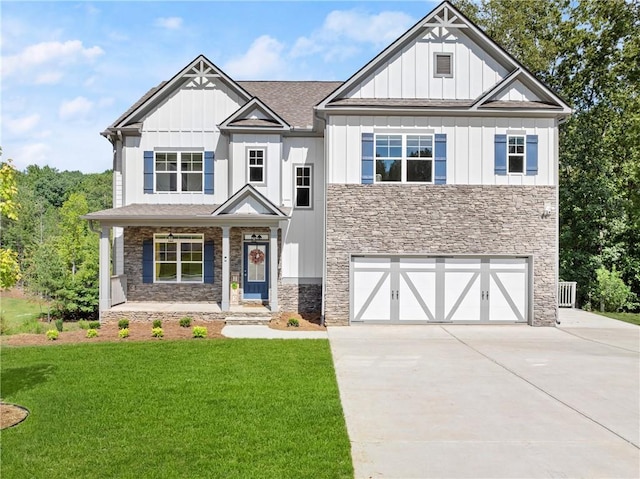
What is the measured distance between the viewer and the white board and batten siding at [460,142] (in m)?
15.9

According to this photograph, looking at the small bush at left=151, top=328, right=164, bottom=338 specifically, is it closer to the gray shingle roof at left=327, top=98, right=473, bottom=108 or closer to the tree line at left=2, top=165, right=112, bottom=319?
the tree line at left=2, top=165, right=112, bottom=319

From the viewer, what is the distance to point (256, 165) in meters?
17.9

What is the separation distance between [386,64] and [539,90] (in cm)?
498

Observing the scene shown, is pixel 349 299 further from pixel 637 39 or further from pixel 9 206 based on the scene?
pixel 637 39

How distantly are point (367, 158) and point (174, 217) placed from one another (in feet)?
21.9

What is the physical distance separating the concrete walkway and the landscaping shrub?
13.3 m

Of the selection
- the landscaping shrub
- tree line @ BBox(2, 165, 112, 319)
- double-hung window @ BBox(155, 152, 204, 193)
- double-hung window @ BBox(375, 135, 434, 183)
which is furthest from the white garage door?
tree line @ BBox(2, 165, 112, 319)

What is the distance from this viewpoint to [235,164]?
17.8m

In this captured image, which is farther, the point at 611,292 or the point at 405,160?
the point at 611,292

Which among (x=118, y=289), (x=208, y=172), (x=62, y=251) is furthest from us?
(x=62, y=251)

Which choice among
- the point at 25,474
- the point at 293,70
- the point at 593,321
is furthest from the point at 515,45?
the point at 25,474

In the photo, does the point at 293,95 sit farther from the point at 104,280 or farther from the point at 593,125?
the point at 593,125

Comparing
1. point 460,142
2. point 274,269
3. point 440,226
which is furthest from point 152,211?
point 460,142

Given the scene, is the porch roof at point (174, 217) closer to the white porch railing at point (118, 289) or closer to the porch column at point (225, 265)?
the porch column at point (225, 265)
